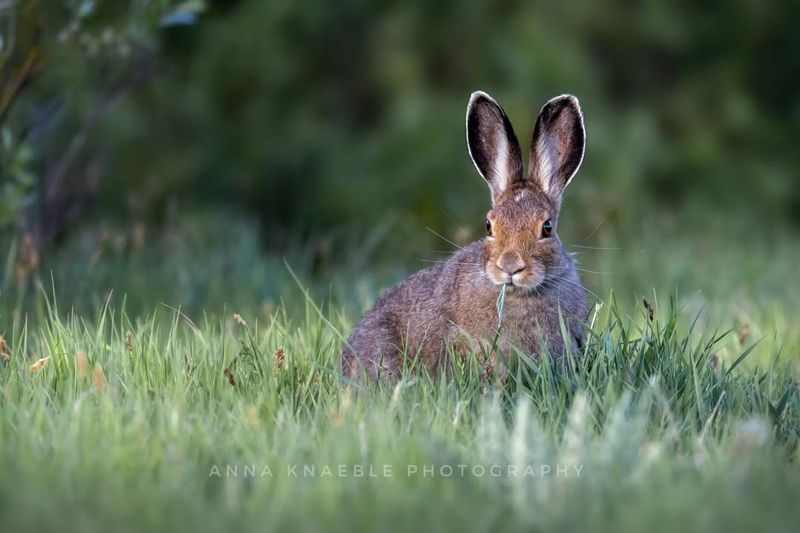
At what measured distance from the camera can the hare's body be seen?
516 cm

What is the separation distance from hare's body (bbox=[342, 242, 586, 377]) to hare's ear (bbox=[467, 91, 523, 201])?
337 mm

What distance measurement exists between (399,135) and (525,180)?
619 cm

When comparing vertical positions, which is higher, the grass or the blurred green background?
the blurred green background

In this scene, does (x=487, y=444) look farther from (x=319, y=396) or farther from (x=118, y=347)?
Answer: (x=118, y=347)

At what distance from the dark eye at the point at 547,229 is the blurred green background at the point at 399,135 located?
2512mm

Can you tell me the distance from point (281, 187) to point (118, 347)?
7190mm

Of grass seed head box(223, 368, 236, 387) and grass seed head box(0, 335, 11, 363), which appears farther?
grass seed head box(0, 335, 11, 363)

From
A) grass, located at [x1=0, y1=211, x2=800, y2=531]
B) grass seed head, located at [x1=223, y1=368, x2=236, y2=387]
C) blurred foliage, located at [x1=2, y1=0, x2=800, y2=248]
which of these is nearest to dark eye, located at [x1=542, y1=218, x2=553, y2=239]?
grass, located at [x1=0, y1=211, x2=800, y2=531]

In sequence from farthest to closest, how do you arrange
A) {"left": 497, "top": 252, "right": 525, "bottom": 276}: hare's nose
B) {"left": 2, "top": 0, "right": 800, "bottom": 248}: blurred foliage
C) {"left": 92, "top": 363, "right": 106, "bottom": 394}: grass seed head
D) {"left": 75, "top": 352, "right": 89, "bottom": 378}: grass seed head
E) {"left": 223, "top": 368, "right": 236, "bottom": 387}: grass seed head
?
{"left": 2, "top": 0, "right": 800, "bottom": 248}: blurred foliage
{"left": 497, "top": 252, "right": 525, "bottom": 276}: hare's nose
{"left": 223, "top": 368, "right": 236, "bottom": 387}: grass seed head
{"left": 75, "top": 352, "right": 89, "bottom": 378}: grass seed head
{"left": 92, "top": 363, "right": 106, "bottom": 394}: grass seed head

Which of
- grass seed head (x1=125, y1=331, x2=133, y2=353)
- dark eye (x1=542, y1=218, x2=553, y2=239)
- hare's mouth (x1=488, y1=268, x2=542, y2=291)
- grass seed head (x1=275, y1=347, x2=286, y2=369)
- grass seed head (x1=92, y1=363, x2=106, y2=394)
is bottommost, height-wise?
grass seed head (x1=92, y1=363, x2=106, y2=394)

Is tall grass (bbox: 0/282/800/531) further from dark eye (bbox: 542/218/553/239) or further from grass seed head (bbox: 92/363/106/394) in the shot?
dark eye (bbox: 542/218/553/239)

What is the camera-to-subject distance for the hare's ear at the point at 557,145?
5.43 metres

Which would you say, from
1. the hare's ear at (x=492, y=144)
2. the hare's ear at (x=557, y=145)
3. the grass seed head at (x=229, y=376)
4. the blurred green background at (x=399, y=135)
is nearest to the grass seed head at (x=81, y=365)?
the grass seed head at (x=229, y=376)

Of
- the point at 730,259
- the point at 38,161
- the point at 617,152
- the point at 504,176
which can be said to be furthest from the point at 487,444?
the point at 617,152
